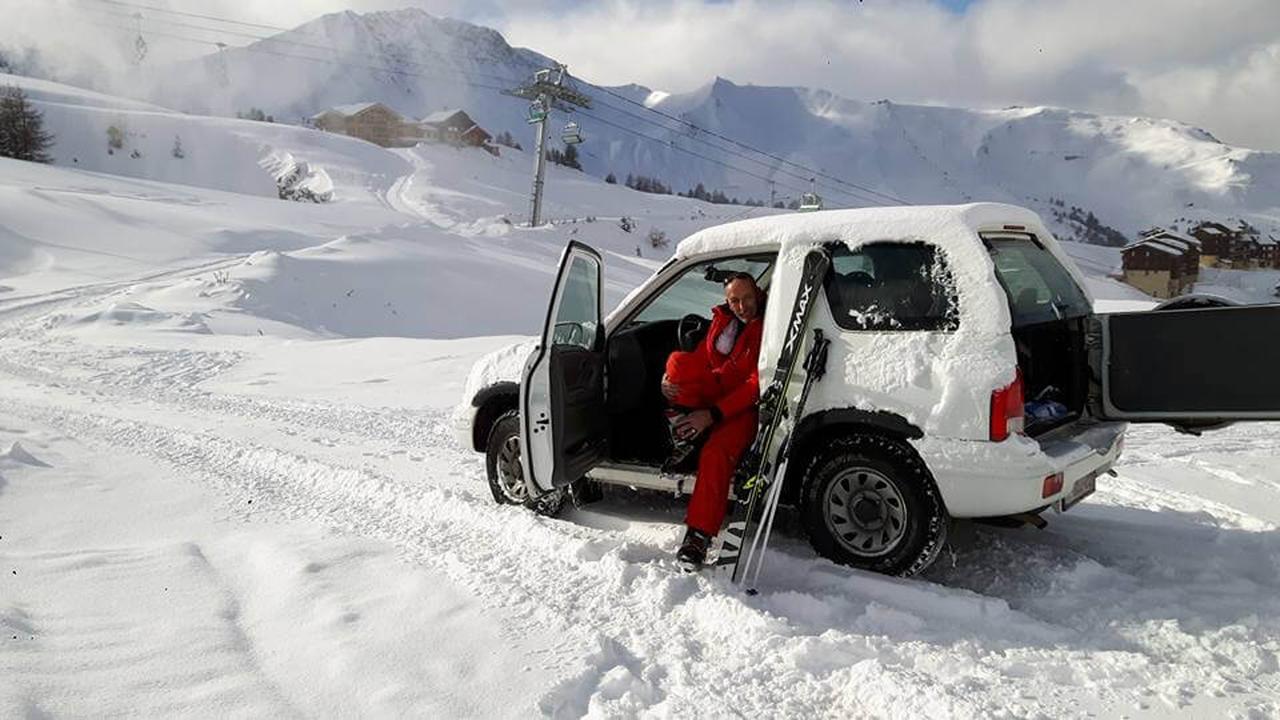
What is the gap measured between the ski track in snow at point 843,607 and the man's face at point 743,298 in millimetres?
1332

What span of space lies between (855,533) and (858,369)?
0.86 metres

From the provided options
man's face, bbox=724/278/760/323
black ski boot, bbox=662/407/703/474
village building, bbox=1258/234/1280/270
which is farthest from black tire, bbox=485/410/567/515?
village building, bbox=1258/234/1280/270

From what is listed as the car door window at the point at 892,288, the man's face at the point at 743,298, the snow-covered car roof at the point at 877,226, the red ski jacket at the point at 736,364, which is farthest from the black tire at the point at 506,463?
the car door window at the point at 892,288

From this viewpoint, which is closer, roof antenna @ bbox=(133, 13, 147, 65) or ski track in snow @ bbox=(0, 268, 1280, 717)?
ski track in snow @ bbox=(0, 268, 1280, 717)

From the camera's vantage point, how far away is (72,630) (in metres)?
3.06

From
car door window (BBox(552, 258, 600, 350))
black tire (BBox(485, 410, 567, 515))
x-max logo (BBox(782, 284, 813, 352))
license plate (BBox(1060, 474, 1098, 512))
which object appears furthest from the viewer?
black tire (BBox(485, 410, 567, 515))

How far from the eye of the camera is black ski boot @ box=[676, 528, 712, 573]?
13.0ft

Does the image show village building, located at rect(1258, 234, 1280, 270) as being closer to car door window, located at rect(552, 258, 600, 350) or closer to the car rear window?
the car rear window

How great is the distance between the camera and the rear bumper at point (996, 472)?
3.55 meters

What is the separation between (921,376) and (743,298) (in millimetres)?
1043

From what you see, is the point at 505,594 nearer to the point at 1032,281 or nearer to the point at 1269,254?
the point at 1032,281

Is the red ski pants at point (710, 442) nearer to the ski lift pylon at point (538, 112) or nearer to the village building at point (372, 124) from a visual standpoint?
the ski lift pylon at point (538, 112)

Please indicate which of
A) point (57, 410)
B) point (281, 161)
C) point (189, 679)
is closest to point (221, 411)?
point (57, 410)

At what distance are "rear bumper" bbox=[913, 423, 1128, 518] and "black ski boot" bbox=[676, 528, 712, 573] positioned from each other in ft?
3.82
